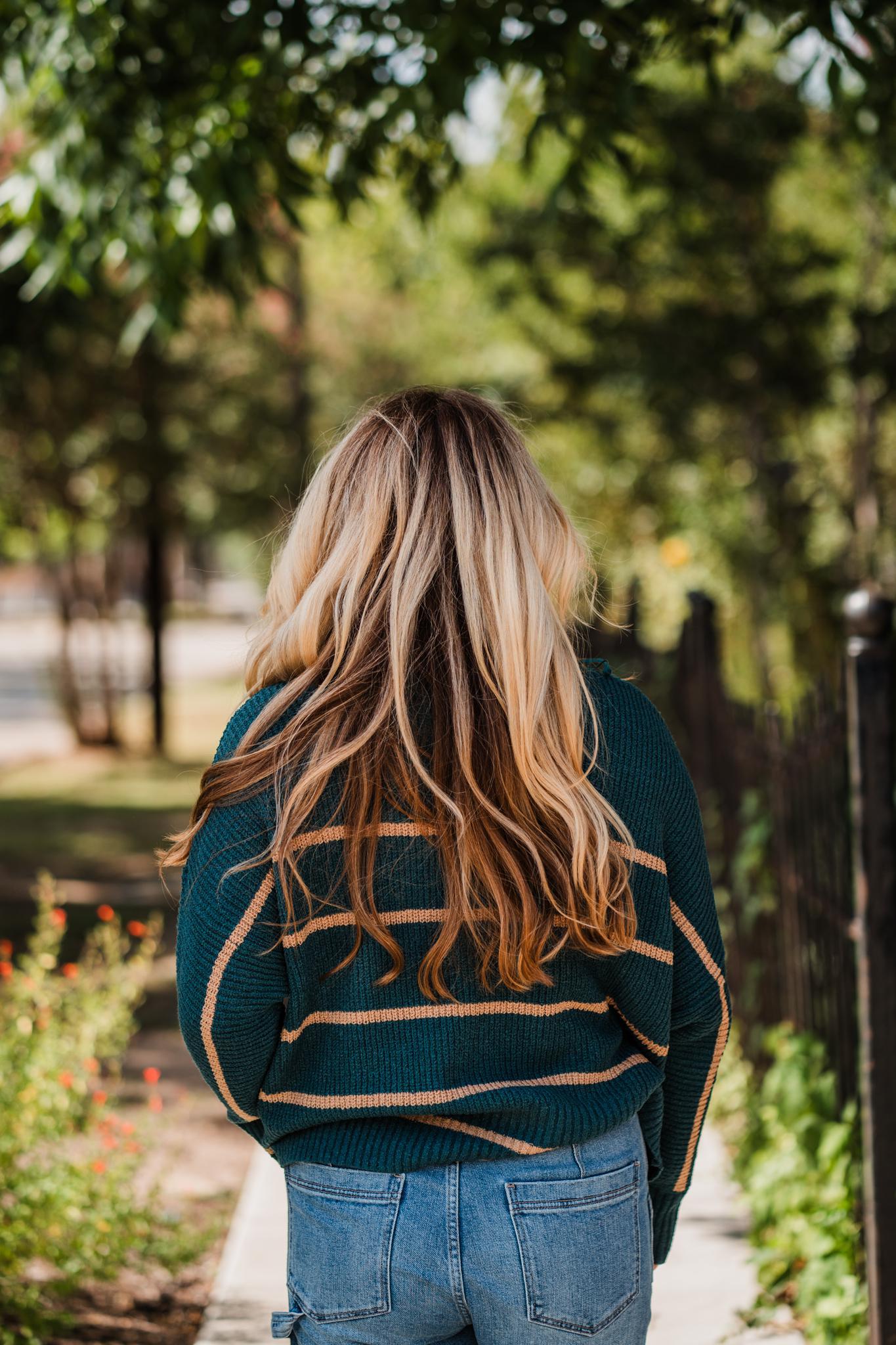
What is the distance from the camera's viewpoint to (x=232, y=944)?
156cm

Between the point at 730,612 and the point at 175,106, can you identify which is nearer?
the point at 175,106

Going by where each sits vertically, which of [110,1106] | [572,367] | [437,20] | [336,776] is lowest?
[110,1106]

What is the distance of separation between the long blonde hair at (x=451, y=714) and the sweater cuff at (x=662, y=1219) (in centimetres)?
54

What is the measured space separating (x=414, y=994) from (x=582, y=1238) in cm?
35

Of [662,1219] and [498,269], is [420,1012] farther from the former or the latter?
Answer: [498,269]

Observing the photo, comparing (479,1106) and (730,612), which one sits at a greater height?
(730,612)

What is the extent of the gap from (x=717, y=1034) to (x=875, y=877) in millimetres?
944

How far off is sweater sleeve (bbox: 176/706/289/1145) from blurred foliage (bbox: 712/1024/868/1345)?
1.85 meters

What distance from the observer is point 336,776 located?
1522 millimetres

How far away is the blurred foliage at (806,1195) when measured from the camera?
2.84 metres

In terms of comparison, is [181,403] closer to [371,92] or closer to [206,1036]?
[371,92]

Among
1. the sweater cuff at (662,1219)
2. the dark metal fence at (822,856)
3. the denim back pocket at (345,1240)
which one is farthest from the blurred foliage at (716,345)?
the denim back pocket at (345,1240)

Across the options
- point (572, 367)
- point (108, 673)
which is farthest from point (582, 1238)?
point (108, 673)

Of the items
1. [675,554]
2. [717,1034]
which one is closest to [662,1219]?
[717,1034]
